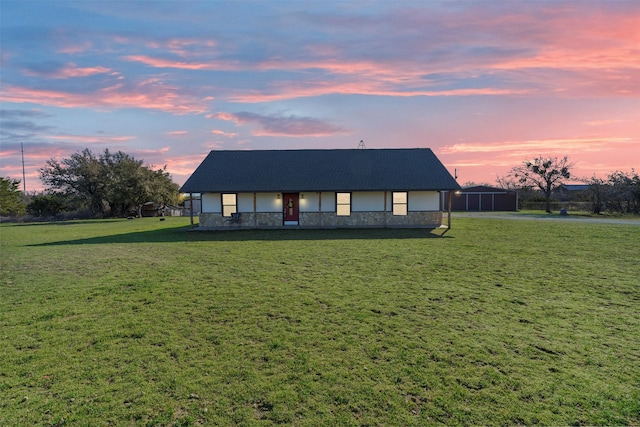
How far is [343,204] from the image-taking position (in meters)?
21.7

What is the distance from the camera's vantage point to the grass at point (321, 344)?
147 inches

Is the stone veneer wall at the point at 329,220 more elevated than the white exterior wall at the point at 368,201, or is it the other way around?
the white exterior wall at the point at 368,201

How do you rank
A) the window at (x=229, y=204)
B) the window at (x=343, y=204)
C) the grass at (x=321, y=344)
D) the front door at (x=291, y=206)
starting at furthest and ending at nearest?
1. the front door at (x=291, y=206)
2. the window at (x=229, y=204)
3. the window at (x=343, y=204)
4. the grass at (x=321, y=344)

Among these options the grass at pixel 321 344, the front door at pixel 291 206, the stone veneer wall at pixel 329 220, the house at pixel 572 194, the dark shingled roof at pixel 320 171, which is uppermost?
the dark shingled roof at pixel 320 171

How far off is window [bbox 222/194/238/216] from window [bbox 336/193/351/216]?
6538 millimetres

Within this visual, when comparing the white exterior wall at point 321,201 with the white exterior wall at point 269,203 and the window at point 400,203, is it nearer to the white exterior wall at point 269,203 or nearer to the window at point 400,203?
the white exterior wall at point 269,203

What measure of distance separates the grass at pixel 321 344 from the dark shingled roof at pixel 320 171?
35.4 feet

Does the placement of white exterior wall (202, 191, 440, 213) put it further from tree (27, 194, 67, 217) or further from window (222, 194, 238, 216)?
tree (27, 194, 67, 217)

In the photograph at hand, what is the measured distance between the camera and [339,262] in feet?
36.2

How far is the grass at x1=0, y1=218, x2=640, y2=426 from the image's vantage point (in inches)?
147

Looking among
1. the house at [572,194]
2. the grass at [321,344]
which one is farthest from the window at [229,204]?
the house at [572,194]

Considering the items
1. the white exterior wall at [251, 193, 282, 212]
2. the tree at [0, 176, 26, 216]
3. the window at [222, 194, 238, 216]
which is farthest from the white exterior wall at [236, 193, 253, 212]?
the tree at [0, 176, 26, 216]

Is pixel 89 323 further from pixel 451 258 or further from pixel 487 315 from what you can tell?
pixel 451 258

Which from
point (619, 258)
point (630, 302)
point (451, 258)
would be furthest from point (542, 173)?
point (630, 302)
